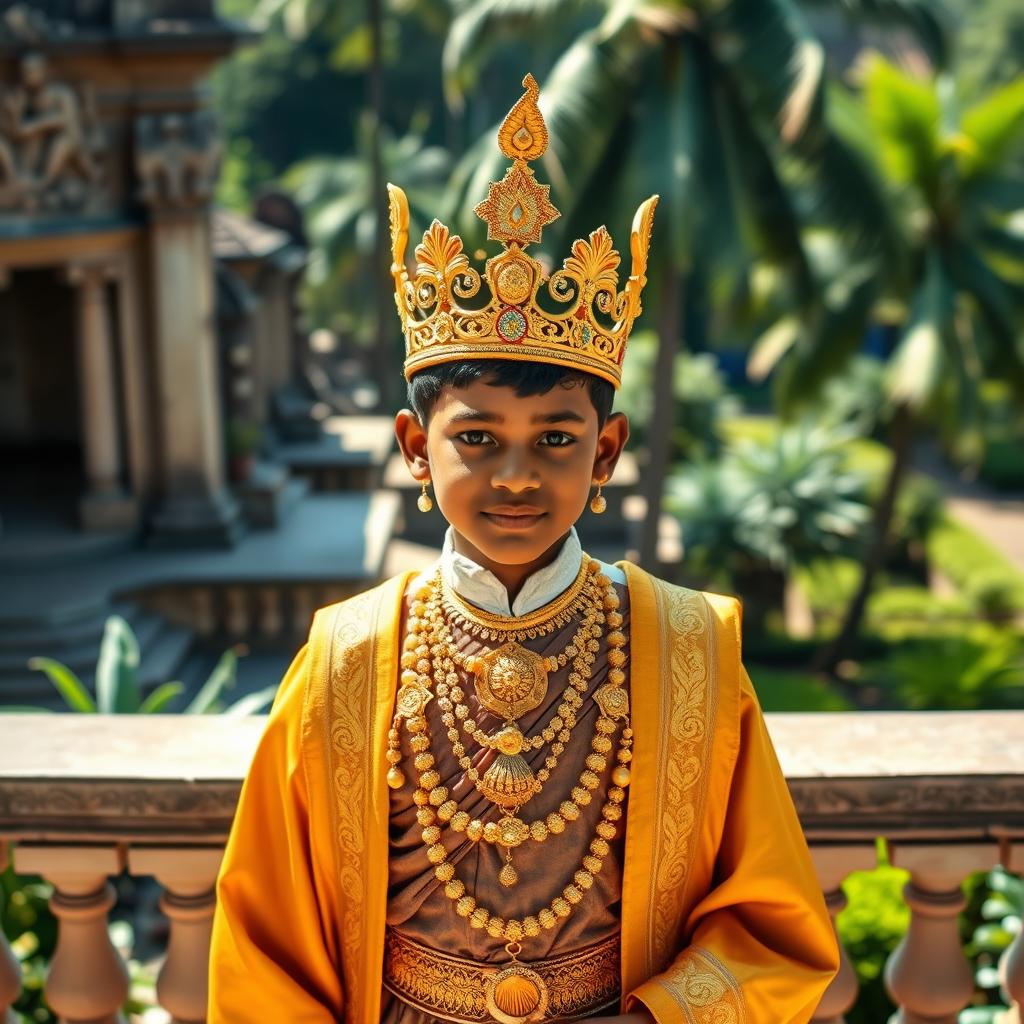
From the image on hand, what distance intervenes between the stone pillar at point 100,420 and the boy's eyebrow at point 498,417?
11554mm

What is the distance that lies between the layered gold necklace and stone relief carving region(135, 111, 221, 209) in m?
11.2

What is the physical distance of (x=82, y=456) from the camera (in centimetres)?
1608

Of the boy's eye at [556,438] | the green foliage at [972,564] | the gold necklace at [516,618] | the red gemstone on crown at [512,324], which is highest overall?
the red gemstone on crown at [512,324]

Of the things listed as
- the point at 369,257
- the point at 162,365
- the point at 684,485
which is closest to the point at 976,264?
the point at 684,485

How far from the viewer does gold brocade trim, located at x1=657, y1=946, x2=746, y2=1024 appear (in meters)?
2.35

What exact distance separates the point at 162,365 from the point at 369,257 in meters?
17.2

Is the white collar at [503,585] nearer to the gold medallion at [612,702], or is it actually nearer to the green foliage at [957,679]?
the gold medallion at [612,702]

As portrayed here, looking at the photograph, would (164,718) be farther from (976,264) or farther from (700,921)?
(976,264)

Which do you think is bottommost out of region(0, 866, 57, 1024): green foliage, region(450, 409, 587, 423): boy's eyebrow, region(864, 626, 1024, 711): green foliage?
region(864, 626, 1024, 711): green foliage

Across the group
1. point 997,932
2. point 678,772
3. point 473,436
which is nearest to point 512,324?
point 473,436

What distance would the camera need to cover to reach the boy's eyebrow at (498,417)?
7.67 feet

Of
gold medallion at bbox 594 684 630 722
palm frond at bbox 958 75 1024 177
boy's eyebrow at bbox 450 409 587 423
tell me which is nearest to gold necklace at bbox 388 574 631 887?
gold medallion at bbox 594 684 630 722

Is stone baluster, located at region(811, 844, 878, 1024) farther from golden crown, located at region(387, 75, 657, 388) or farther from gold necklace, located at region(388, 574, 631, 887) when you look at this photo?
golden crown, located at region(387, 75, 657, 388)

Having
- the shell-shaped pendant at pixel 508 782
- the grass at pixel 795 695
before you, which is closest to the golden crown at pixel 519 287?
A: the shell-shaped pendant at pixel 508 782
